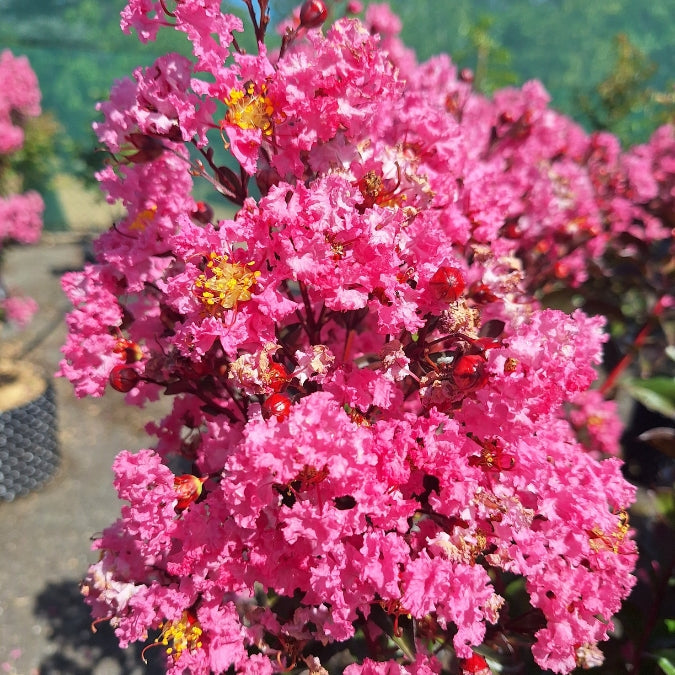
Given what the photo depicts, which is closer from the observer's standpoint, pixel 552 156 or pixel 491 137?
pixel 491 137

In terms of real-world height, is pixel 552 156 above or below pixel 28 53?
below

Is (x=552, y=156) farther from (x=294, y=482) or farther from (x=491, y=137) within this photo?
(x=294, y=482)

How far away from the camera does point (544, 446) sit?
0.82 m

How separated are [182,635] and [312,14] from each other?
0.92m

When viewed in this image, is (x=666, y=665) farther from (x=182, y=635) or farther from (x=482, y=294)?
(x=182, y=635)

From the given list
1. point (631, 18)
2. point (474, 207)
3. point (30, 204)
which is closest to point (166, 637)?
point (474, 207)

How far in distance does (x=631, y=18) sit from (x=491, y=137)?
12.1 metres

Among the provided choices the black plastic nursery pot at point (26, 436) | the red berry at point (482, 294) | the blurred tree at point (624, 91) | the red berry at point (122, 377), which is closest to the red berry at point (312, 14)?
the red berry at point (482, 294)

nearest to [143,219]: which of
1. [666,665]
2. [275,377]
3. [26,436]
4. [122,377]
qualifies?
[122,377]

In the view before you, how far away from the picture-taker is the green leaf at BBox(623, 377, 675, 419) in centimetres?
191

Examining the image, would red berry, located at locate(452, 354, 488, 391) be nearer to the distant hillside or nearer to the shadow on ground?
the shadow on ground

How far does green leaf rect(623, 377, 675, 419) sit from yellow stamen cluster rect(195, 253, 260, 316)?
1.66 m

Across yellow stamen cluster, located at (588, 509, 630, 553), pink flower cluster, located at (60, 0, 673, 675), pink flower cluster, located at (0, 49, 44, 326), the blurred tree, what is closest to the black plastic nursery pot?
pink flower cluster, located at (0, 49, 44, 326)

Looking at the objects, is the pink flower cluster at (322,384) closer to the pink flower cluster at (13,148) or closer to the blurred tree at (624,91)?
the pink flower cluster at (13,148)
